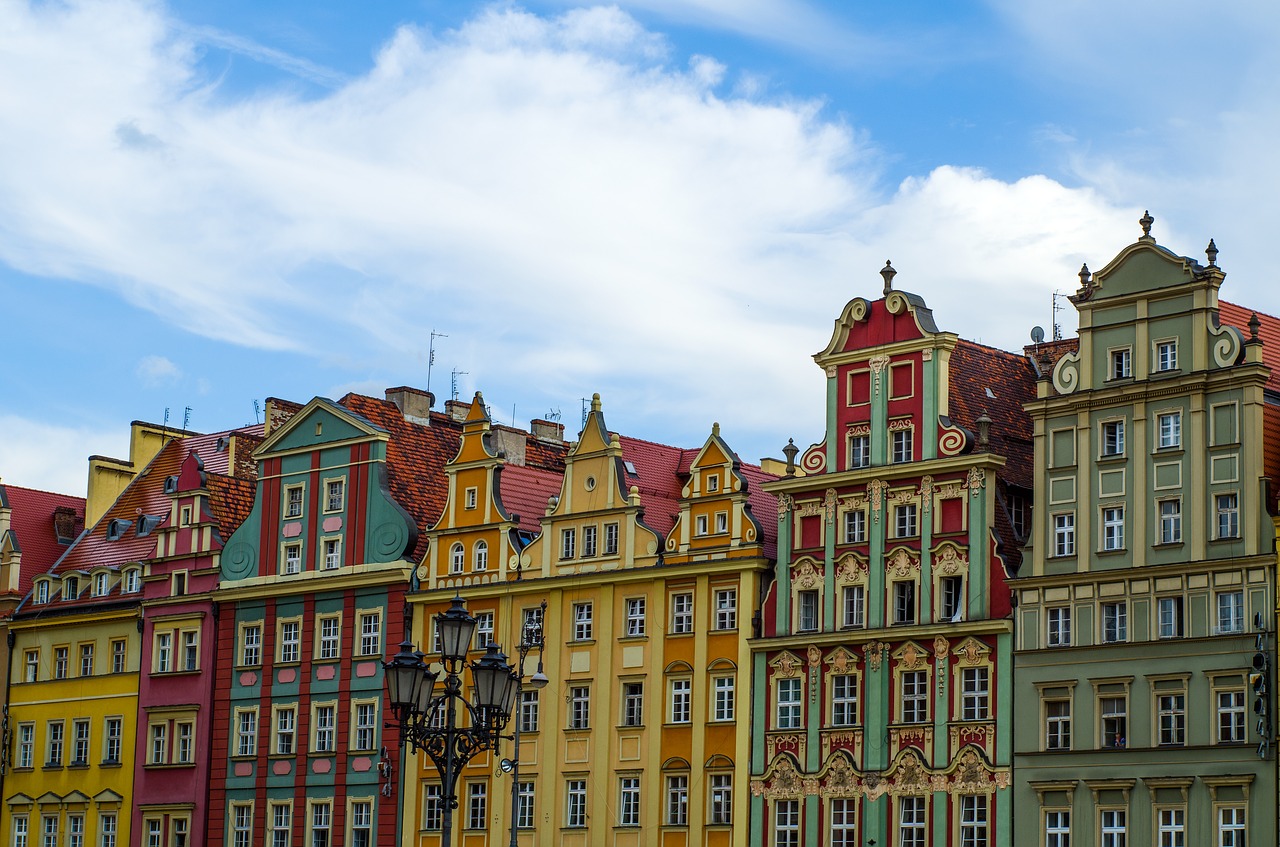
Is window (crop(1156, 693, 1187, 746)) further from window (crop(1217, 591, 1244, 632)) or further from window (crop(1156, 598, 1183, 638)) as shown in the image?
window (crop(1217, 591, 1244, 632))

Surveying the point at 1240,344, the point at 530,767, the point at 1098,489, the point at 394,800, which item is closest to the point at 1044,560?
the point at 1098,489

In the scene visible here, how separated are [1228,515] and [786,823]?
14852mm

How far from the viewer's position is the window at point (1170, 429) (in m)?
58.8

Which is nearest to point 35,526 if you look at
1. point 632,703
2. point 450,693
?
point 632,703

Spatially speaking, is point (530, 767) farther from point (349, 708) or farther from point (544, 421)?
point (544, 421)

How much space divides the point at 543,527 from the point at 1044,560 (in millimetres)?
17157

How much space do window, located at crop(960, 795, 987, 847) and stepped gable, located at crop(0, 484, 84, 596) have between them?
134 ft

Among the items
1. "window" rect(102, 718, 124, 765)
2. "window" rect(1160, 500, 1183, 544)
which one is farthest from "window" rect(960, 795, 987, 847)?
"window" rect(102, 718, 124, 765)

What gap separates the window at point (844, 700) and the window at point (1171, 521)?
983 centimetres

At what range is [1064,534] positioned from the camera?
60469 millimetres

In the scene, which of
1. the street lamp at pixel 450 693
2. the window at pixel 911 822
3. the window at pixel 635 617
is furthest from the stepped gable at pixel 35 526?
the street lamp at pixel 450 693

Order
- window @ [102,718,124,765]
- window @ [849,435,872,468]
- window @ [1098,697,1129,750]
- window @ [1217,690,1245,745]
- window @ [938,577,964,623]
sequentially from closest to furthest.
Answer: window @ [1217,690,1245,745] → window @ [1098,697,1129,750] → window @ [938,577,964,623] → window @ [849,435,872,468] → window @ [102,718,124,765]

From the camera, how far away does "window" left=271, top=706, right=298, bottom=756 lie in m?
76.8

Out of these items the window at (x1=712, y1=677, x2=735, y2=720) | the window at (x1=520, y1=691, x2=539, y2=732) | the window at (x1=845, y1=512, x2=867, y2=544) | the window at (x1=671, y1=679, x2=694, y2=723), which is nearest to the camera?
the window at (x1=845, y1=512, x2=867, y2=544)
